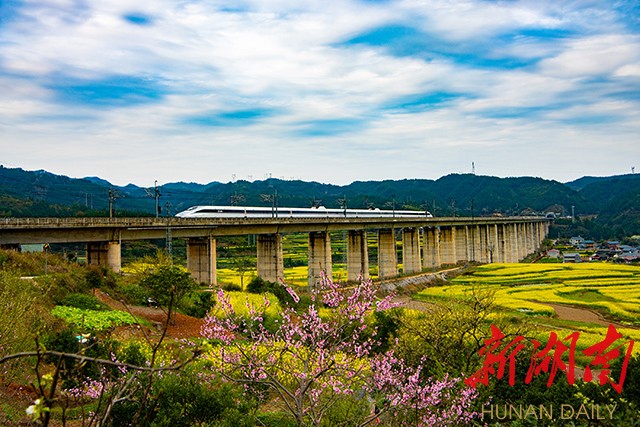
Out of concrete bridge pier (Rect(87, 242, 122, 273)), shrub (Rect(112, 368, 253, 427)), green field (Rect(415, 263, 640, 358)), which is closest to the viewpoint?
shrub (Rect(112, 368, 253, 427))

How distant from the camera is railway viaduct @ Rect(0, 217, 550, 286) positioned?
42.5 metres

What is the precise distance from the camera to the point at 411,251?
8750 cm

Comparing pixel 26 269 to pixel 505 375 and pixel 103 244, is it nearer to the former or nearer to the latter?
pixel 103 244

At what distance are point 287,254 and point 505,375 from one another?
306ft

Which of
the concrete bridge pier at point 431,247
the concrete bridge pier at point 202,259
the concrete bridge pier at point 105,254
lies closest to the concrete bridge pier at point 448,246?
the concrete bridge pier at point 431,247

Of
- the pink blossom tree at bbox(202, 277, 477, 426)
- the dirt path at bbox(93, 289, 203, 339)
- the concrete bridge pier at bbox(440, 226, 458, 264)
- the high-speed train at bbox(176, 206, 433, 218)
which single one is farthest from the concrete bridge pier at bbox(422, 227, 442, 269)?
the pink blossom tree at bbox(202, 277, 477, 426)

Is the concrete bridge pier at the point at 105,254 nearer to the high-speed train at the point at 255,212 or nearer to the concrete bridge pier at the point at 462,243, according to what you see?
the high-speed train at the point at 255,212

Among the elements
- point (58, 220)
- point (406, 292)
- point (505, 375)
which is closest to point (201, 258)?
point (58, 220)

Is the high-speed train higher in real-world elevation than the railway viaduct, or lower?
higher

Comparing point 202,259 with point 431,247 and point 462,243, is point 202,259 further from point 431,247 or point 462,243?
point 462,243

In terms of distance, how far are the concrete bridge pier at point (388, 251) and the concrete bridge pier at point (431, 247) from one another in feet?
48.7

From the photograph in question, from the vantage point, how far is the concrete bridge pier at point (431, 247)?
95062 mm

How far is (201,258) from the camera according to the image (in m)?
55.0

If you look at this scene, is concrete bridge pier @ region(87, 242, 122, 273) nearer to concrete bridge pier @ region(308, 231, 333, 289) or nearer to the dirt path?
the dirt path
